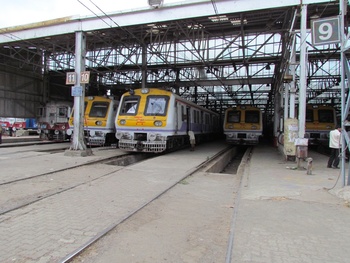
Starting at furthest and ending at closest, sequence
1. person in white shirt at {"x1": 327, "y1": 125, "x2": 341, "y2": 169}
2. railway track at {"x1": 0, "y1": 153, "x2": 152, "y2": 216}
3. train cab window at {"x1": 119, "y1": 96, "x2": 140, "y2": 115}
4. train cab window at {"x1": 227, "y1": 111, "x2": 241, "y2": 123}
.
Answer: train cab window at {"x1": 227, "y1": 111, "x2": 241, "y2": 123} < train cab window at {"x1": 119, "y1": 96, "x2": 140, "y2": 115} < person in white shirt at {"x1": 327, "y1": 125, "x2": 341, "y2": 169} < railway track at {"x1": 0, "y1": 153, "x2": 152, "y2": 216}

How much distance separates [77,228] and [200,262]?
2013 mm

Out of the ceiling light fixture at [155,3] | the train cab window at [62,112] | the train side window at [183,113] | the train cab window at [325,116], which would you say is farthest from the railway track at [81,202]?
the train cab window at [62,112]

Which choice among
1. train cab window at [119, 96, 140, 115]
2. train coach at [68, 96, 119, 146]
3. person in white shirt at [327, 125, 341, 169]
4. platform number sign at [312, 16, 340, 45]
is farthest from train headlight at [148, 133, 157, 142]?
platform number sign at [312, 16, 340, 45]

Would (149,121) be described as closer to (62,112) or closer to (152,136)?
(152,136)

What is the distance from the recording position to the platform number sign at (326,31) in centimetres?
727

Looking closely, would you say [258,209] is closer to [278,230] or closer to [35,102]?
[278,230]

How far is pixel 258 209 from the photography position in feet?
18.2

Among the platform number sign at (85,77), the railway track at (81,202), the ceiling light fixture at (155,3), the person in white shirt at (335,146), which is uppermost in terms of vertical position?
the ceiling light fixture at (155,3)

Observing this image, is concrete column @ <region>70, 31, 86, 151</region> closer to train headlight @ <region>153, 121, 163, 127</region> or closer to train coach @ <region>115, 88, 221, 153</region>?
train coach @ <region>115, 88, 221, 153</region>

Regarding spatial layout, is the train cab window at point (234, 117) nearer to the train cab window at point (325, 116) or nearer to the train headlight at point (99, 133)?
the train cab window at point (325, 116)

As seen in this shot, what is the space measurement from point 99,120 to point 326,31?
12349 millimetres

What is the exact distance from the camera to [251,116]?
67.9ft

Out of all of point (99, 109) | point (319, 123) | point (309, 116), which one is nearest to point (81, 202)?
point (99, 109)

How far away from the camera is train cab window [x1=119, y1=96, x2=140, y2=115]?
1391cm
